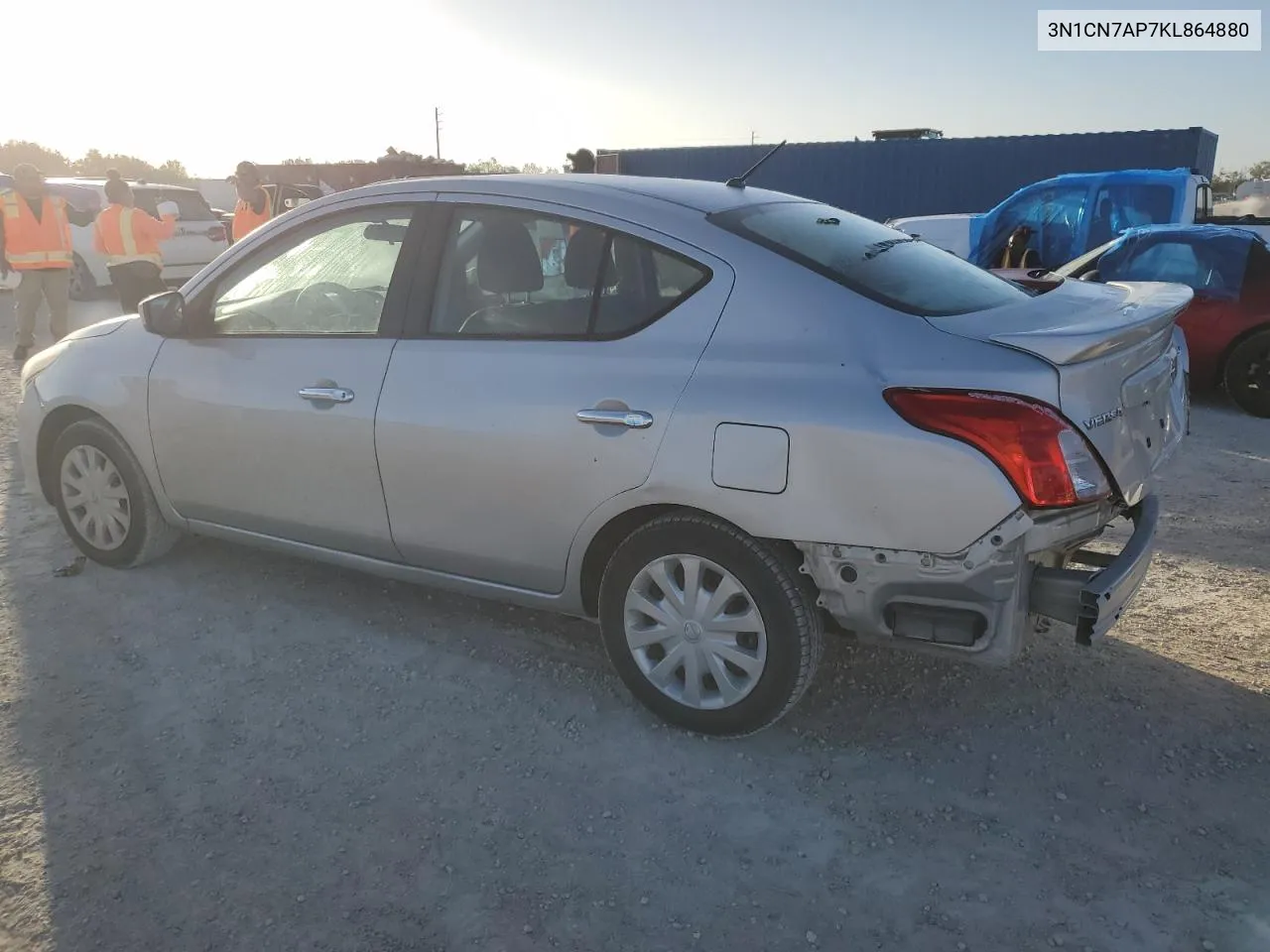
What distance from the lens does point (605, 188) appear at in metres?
3.15

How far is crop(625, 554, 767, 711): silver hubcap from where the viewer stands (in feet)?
9.25

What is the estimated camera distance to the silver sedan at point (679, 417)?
2480 mm

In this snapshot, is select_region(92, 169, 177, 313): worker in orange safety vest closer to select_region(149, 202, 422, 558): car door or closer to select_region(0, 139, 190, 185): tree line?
select_region(149, 202, 422, 558): car door

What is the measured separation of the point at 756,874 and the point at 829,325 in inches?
56.7

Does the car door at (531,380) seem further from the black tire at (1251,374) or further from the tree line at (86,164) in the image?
the tree line at (86,164)

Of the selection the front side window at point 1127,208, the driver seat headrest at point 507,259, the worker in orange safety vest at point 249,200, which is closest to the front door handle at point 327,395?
the driver seat headrest at point 507,259

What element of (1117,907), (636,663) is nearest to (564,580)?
(636,663)

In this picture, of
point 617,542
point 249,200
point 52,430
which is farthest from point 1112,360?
point 249,200

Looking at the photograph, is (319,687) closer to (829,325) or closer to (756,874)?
(756,874)

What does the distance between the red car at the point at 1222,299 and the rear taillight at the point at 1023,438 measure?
549cm

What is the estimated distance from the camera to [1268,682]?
329 cm

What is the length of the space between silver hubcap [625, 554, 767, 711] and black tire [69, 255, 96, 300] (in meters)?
13.8

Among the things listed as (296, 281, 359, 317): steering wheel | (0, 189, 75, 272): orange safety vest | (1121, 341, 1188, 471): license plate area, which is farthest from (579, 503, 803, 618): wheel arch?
(0, 189, 75, 272): orange safety vest

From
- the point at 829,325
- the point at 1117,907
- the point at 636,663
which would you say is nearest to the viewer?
the point at 1117,907
